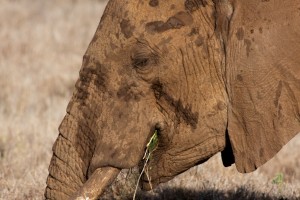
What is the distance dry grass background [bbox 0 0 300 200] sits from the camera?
7.73 metres

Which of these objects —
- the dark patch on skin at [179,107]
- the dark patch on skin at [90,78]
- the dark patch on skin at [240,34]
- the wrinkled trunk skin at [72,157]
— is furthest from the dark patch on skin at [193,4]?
the wrinkled trunk skin at [72,157]

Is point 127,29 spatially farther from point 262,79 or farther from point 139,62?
point 262,79

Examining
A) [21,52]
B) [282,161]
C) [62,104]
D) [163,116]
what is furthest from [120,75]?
[21,52]

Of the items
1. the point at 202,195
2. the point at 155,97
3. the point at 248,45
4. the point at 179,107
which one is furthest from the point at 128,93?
the point at 202,195

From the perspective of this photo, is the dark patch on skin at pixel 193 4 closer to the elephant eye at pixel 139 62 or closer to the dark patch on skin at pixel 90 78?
the elephant eye at pixel 139 62

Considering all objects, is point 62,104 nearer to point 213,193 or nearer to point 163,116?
point 213,193

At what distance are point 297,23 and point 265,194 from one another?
2.87 metres

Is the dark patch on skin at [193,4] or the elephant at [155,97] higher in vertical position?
the dark patch on skin at [193,4]

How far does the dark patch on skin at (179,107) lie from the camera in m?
5.43

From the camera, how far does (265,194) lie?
25.3 ft

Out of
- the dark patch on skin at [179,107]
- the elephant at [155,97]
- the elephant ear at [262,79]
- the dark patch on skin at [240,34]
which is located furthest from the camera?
the dark patch on skin at [179,107]

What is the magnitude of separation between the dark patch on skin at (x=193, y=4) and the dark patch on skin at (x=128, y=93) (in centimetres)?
48

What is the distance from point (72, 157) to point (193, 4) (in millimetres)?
999

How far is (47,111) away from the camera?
10820 millimetres
